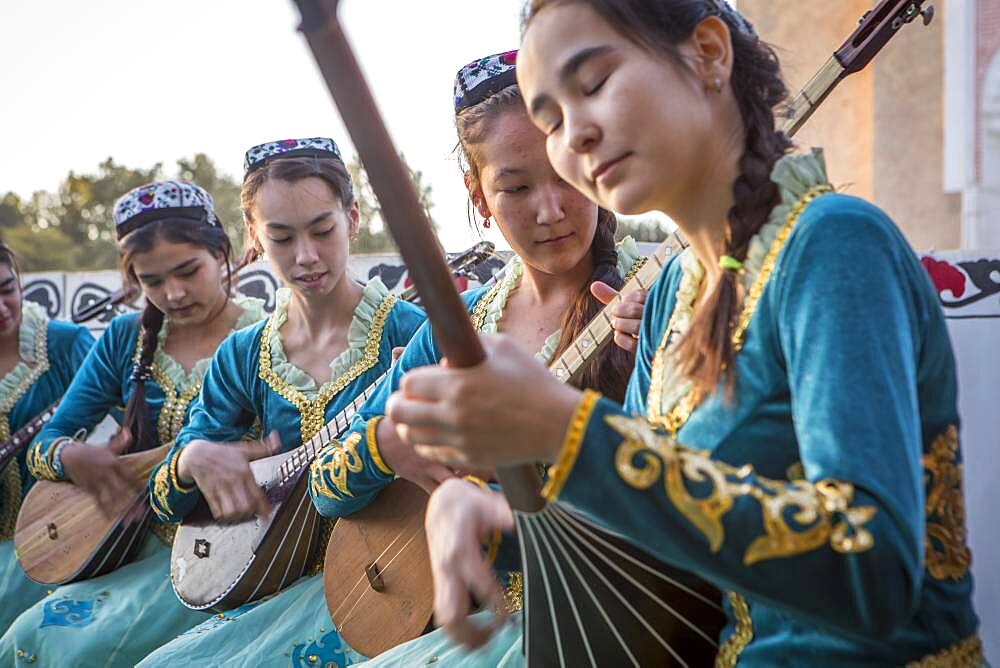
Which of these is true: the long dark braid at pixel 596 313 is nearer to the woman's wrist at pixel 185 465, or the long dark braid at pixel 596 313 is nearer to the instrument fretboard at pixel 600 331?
the instrument fretboard at pixel 600 331

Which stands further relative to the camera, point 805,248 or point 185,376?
point 185,376

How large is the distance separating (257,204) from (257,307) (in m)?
0.96

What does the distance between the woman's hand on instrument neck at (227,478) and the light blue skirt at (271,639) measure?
243mm

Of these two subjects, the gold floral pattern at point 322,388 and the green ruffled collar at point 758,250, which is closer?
the green ruffled collar at point 758,250

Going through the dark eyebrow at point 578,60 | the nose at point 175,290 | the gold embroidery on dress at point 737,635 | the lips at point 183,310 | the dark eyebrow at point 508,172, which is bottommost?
the gold embroidery on dress at point 737,635

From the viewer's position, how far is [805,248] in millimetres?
1216

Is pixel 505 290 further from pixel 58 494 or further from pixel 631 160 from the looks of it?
pixel 58 494

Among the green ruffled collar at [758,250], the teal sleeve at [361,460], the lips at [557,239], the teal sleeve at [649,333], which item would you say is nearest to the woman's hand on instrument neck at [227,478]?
the teal sleeve at [361,460]

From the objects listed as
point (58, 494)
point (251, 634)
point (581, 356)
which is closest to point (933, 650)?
point (581, 356)

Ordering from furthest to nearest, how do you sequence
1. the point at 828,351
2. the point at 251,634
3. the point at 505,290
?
the point at 251,634, the point at 505,290, the point at 828,351

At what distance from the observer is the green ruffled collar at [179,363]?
3.74 meters

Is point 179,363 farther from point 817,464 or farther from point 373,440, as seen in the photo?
point 817,464

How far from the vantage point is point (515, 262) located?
102 inches

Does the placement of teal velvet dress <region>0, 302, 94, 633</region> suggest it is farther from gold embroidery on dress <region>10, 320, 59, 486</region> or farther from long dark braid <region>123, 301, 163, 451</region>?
long dark braid <region>123, 301, 163, 451</region>
